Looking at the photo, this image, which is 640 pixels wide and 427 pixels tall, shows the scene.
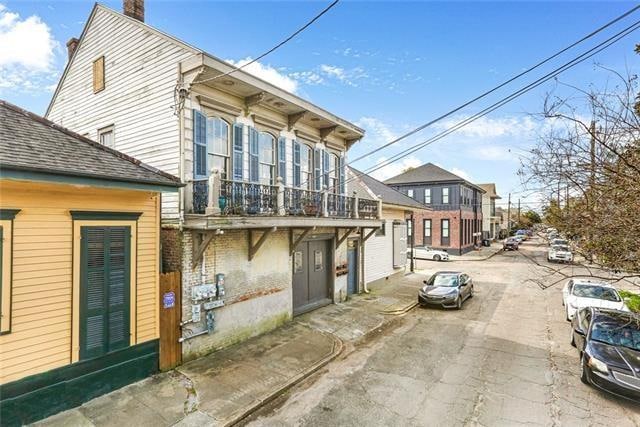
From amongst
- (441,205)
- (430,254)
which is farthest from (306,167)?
(441,205)

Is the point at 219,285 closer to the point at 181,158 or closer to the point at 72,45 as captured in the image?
the point at 181,158

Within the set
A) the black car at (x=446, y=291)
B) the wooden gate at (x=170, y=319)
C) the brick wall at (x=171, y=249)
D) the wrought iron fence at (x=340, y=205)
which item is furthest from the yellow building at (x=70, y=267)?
the black car at (x=446, y=291)

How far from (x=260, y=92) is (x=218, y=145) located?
2024 millimetres

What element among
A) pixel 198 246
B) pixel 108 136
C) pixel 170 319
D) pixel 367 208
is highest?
pixel 108 136

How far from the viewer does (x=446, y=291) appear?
575 inches

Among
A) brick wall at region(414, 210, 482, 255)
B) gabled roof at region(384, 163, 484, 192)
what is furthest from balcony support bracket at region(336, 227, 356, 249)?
gabled roof at region(384, 163, 484, 192)

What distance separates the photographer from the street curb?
6.30 m

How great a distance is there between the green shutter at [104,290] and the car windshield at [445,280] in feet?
41.7

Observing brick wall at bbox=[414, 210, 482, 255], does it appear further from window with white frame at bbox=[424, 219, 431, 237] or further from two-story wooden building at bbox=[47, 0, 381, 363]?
two-story wooden building at bbox=[47, 0, 381, 363]

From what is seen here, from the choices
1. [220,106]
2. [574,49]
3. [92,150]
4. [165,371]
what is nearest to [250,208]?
[220,106]

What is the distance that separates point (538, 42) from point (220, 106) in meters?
8.12

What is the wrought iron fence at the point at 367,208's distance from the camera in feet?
48.3

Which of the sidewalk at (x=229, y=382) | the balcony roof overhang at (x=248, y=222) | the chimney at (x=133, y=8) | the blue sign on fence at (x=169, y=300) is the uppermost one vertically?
the chimney at (x=133, y=8)

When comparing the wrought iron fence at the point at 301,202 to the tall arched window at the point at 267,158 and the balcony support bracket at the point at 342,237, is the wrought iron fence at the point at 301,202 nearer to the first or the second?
the tall arched window at the point at 267,158
